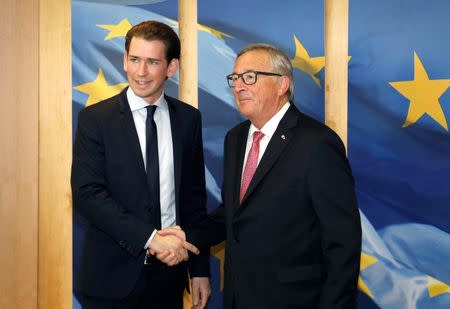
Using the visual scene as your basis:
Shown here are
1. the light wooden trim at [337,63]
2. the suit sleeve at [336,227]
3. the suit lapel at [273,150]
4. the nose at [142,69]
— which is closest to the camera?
the suit sleeve at [336,227]

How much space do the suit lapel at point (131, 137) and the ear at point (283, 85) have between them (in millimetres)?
559

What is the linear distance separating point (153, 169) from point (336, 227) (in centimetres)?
71

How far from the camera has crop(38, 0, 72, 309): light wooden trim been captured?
2.58 m

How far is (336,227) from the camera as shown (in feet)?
5.28

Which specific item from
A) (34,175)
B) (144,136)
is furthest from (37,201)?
(144,136)

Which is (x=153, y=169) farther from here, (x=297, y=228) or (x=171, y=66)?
(x=297, y=228)

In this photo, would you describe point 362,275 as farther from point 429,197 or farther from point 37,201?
point 37,201

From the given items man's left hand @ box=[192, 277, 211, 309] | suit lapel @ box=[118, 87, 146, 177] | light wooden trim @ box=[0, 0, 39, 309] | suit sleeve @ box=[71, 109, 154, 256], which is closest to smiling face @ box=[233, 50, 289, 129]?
suit lapel @ box=[118, 87, 146, 177]

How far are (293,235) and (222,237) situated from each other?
18.8 inches

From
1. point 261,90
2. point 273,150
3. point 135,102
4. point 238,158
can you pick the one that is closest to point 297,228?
point 273,150

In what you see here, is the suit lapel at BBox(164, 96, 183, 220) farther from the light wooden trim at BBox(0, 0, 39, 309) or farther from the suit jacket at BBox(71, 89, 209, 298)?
the light wooden trim at BBox(0, 0, 39, 309)

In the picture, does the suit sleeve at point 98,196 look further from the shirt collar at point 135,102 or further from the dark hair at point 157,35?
the dark hair at point 157,35

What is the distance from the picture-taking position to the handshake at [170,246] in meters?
A: 1.82

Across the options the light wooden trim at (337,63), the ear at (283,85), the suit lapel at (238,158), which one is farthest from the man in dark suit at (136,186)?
the light wooden trim at (337,63)
